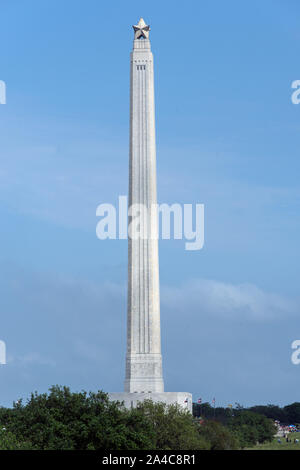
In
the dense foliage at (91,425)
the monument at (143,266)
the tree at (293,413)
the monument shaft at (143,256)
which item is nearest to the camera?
the dense foliage at (91,425)

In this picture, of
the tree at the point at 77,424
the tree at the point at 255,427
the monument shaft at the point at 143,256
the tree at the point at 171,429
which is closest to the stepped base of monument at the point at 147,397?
the monument shaft at the point at 143,256

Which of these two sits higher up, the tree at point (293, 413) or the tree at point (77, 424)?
the tree at point (293, 413)

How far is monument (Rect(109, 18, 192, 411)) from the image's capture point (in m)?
64.5

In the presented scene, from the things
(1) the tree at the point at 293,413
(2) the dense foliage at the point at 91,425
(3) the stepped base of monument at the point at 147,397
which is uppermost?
(1) the tree at the point at 293,413

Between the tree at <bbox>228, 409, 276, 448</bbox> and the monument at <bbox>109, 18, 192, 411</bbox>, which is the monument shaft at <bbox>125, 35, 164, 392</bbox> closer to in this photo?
the monument at <bbox>109, 18, 192, 411</bbox>

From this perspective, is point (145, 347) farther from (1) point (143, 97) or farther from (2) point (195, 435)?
(1) point (143, 97)

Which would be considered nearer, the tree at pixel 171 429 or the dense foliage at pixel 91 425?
the dense foliage at pixel 91 425

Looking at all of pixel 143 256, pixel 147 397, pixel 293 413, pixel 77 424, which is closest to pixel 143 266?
pixel 143 256

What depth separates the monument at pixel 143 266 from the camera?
2539 inches

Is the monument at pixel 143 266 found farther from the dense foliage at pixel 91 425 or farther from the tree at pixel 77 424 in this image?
the tree at pixel 77 424

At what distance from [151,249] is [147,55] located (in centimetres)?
1780

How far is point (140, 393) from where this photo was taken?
63.2m

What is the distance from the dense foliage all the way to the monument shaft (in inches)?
198
